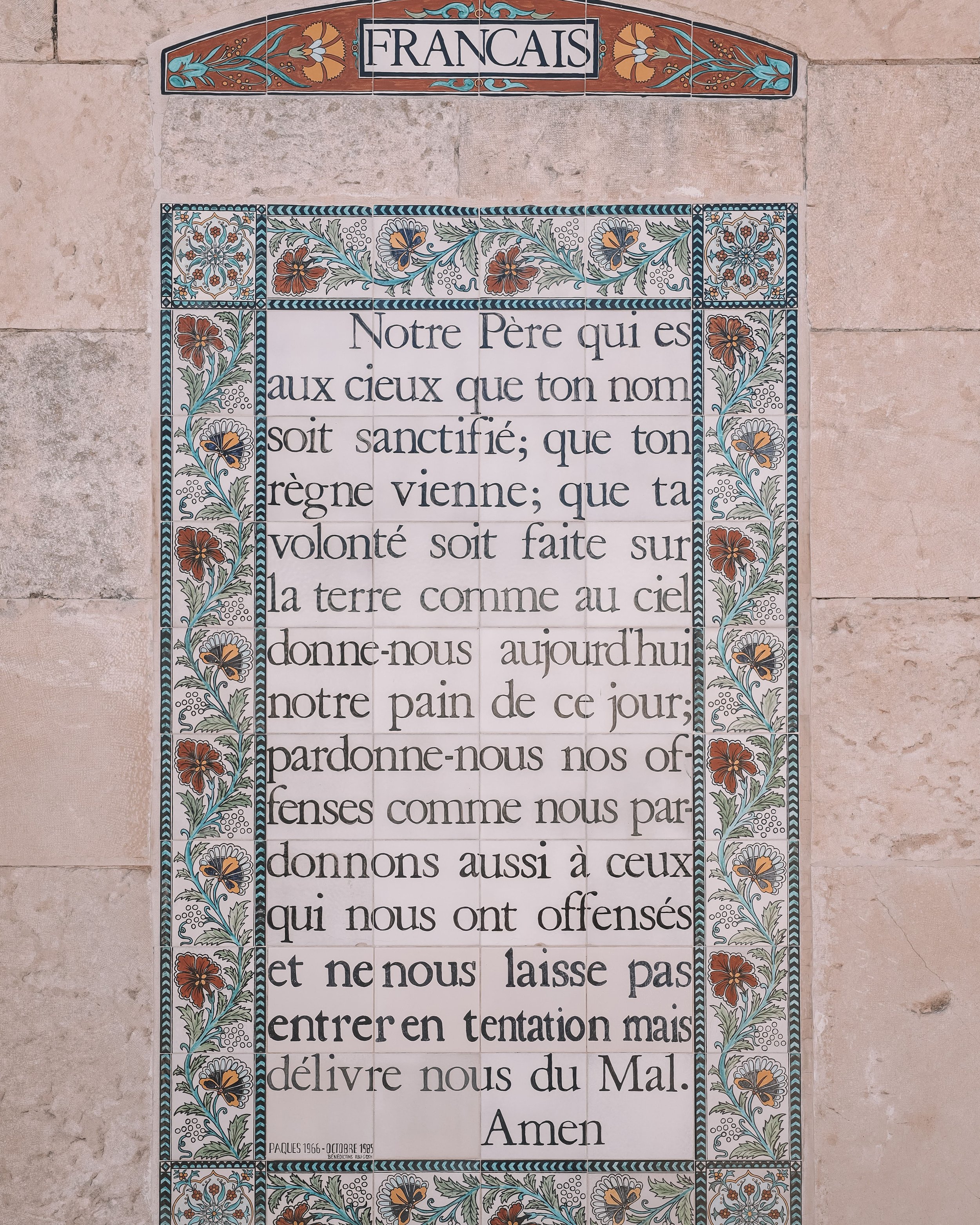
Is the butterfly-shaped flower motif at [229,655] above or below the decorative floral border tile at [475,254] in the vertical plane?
below

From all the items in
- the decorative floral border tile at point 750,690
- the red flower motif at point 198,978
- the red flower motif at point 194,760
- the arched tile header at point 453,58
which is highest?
the arched tile header at point 453,58

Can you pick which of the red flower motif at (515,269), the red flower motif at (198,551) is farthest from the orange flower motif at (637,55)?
the red flower motif at (198,551)

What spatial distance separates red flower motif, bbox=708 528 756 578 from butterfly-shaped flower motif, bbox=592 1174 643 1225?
167 cm

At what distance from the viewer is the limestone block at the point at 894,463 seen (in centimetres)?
259

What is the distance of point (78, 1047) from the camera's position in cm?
255

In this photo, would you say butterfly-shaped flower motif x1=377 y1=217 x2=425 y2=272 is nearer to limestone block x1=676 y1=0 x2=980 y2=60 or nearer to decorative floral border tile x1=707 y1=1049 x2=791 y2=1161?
limestone block x1=676 y1=0 x2=980 y2=60

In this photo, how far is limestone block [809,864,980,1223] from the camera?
2.54m

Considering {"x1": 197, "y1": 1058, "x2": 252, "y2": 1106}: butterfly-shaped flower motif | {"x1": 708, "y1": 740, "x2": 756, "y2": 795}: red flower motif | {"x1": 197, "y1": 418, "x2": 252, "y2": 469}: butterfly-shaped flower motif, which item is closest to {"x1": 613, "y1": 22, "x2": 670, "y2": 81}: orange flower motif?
{"x1": 197, "y1": 418, "x2": 252, "y2": 469}: butterfly-shaped flower motif

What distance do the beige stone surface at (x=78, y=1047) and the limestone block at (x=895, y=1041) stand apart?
1843 millimetres

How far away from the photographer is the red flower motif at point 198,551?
2.59 meters

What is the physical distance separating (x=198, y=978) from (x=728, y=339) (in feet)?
7.51

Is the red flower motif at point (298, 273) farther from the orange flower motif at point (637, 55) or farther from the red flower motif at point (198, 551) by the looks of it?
the orange flower motif at point (637, 55)

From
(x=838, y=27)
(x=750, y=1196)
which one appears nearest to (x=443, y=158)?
(x=838, y=27)

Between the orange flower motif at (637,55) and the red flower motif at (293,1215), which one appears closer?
the red flower motif at (293,1215)
